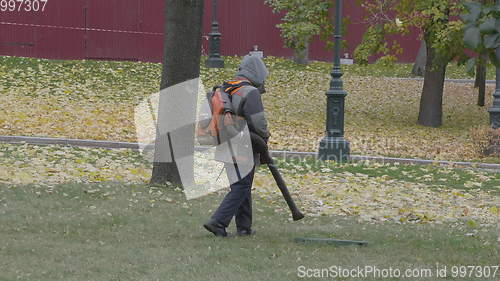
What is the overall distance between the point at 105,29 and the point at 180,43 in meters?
20.3

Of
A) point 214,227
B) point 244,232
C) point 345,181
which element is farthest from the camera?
point 345,181

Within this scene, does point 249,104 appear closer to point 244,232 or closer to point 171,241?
point 244,232

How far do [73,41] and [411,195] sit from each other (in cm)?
2027

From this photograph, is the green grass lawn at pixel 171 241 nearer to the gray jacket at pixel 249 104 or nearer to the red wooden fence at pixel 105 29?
the gray jacket at pixel 249 104

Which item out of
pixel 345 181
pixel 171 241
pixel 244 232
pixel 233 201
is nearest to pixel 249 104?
pixel 233 201

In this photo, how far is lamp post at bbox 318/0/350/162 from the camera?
52.1 feet

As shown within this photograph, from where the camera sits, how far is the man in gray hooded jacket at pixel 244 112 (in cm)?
822

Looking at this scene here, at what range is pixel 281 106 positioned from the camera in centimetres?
2445

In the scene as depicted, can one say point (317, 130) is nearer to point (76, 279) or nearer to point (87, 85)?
point (87, 85)

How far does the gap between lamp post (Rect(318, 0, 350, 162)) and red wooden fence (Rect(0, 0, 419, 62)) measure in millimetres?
15001

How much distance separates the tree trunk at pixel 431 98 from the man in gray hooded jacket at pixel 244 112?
643 inches

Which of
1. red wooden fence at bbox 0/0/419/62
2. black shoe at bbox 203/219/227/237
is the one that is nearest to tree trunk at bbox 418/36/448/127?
red wooden fence at bbox 0/0/419/62

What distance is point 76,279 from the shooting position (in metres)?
6.66

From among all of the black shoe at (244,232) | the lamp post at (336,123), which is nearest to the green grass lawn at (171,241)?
the black shoe at (244,232)
